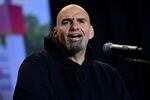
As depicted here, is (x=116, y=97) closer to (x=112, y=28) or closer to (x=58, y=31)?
(x=58, y=31)

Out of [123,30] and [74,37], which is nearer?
[74,37]

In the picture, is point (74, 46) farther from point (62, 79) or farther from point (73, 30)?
point (62, 79)

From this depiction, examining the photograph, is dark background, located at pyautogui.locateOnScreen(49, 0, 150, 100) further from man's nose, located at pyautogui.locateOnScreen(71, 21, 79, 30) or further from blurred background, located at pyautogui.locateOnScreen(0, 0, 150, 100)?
man's nose, located at pyautogui.locateOnScreen(71, 21, 79, 30)

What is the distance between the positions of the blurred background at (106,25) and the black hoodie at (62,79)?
5.04ft

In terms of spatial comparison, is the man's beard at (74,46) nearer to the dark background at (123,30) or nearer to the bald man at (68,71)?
the bald man at (68,71)

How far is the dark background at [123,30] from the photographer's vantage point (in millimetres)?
4242

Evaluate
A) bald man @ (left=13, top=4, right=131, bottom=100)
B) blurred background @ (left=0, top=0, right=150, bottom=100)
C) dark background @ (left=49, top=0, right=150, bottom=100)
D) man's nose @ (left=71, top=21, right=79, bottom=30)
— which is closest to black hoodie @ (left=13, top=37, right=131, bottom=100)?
bald man @ (left=13, top=4, right=131, bottom=100)

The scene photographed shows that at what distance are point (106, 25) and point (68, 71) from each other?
2.11 meters

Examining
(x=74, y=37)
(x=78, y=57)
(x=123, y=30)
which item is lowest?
(x=123, y=30)

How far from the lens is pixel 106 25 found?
434 centimetres

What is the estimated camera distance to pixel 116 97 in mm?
2359

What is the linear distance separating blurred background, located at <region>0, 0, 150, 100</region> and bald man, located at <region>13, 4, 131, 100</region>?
1.51 meters

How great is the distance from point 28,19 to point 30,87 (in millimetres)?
1861

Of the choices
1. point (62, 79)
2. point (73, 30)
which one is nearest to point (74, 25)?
point (73, 30)
